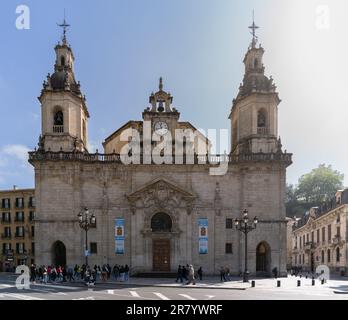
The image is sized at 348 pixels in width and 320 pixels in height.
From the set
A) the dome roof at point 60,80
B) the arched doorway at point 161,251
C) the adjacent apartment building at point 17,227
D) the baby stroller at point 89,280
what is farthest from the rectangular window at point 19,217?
the baby stroller at point 89,280

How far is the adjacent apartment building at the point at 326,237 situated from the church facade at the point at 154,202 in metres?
12.0

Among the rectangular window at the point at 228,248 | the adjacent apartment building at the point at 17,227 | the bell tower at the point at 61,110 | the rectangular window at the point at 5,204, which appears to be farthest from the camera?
the rectangular window at the point at 5,204

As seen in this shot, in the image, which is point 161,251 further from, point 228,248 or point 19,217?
point 19,217

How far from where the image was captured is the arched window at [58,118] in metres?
40.5

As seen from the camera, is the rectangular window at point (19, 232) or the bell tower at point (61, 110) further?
the rectangular window at point (19, 232)

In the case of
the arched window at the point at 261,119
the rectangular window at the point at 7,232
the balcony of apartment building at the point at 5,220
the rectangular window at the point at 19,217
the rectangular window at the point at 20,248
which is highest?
the arched window at the point at 261,119

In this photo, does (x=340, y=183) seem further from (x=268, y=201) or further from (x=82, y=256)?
(x=82, y=256)

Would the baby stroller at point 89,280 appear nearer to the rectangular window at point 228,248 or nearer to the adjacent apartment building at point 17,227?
the rectangular window at point 228,248

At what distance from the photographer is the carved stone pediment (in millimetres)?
38125

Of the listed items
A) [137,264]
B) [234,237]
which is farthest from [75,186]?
[234,237]

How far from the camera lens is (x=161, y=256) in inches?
1510

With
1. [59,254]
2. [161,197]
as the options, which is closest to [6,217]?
[59,254]

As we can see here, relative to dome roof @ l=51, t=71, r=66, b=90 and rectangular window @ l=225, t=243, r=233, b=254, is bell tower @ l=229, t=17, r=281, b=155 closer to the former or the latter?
rectangular window @ l=225, t=243, r=233, b=254

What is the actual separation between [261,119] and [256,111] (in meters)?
1.32
